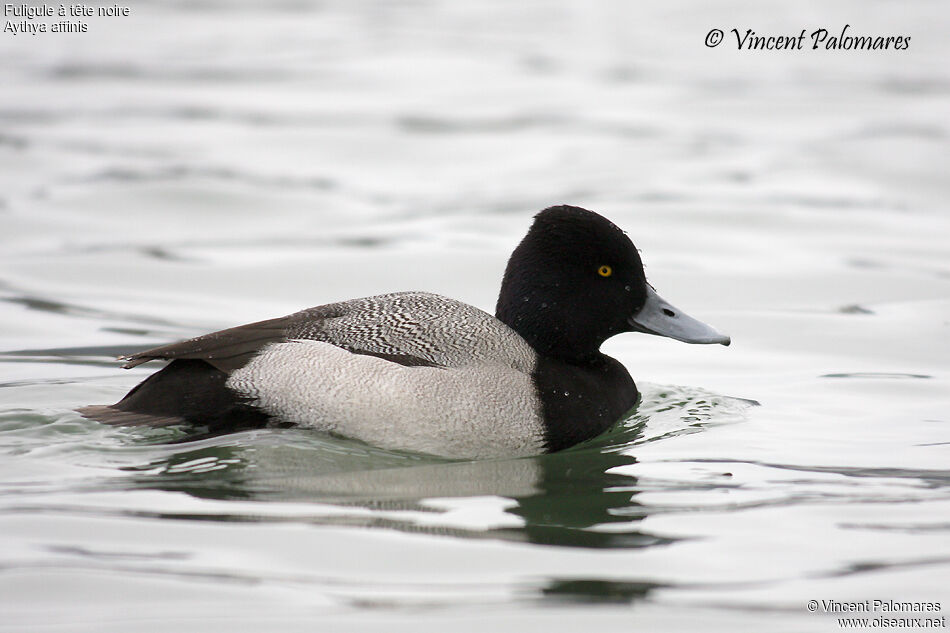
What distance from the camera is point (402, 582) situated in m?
4.80

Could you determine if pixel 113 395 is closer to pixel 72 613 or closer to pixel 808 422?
pixel 72 613

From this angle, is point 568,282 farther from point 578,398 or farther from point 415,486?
point 415,486

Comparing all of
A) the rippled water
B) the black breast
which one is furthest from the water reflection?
the black breast

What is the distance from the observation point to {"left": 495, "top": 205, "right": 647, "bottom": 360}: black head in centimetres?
686

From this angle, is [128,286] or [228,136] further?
[228,136]

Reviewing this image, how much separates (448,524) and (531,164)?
9.79 metres

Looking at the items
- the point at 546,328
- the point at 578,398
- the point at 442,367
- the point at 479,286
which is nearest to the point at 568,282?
the point at 546,328

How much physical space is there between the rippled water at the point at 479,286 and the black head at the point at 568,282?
0.58m

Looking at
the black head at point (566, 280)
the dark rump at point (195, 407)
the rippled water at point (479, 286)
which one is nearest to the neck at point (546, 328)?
the black head at point (566, 280)

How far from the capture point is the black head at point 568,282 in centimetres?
686

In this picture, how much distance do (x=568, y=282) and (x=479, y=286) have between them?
3.54 meters

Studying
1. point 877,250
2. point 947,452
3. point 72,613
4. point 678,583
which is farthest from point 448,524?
point 877,250

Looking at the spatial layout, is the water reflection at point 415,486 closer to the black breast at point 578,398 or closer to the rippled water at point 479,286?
the rippled water at point 479,286

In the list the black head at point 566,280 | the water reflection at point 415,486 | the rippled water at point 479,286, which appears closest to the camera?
the rippled water at point 479,286
